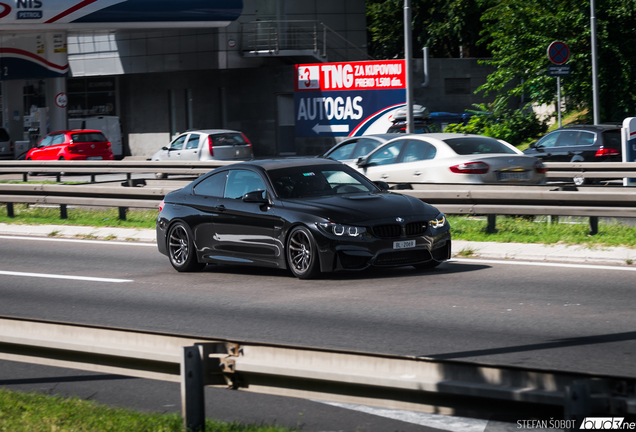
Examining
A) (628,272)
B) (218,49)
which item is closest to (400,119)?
(218,49)

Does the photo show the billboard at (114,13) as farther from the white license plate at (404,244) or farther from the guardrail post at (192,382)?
the guardrail post at (192,382)

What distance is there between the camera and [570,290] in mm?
9297

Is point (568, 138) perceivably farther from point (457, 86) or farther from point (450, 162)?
point (457, 86)

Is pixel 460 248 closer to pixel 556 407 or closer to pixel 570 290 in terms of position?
pixel 570 290

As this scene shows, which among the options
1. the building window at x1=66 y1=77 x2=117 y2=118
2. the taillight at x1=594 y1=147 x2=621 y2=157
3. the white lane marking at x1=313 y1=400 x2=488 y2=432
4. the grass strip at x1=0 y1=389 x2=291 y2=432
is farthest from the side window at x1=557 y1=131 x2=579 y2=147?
the building window at x1=66 y1=77 x2=117 y2=118

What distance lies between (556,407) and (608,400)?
0.60 ft

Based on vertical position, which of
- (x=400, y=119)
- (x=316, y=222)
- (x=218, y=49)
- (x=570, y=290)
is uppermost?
(x=218, y=49)

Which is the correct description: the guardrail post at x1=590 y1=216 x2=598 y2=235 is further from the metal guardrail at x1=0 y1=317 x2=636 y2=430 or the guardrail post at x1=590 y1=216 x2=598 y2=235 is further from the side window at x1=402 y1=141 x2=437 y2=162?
the metal guardrail at x1=0 y1=317 x2=636 y2=430

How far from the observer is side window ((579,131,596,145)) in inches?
915

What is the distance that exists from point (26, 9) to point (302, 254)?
29421mm

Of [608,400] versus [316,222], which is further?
[316,222]

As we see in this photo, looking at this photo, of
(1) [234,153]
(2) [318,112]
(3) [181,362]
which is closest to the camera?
(3) [181,362]

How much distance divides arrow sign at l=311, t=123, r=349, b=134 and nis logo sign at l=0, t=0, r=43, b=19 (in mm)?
11745

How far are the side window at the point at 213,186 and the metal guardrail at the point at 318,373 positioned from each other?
23.3ft
